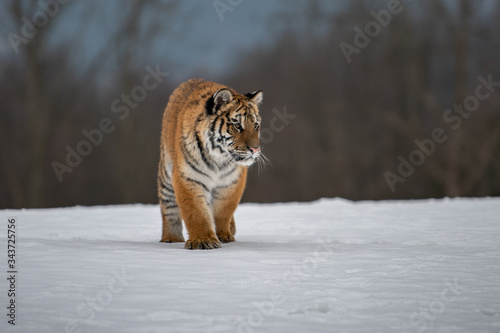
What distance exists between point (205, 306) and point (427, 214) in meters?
6.84

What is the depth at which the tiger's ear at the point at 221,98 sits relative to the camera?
6.45 m

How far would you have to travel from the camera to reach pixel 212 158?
652 cm

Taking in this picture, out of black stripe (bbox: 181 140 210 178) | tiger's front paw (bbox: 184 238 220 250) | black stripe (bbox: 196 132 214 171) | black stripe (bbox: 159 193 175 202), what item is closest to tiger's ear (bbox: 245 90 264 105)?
black stripe (bbox: 196 132 214 171)

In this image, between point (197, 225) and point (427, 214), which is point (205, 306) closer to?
point (197, 225)

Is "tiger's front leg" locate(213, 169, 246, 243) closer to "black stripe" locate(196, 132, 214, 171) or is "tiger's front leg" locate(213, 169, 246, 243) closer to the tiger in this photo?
the tiger

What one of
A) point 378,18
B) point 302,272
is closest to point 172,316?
point 302,272

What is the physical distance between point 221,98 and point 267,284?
8.64 feet

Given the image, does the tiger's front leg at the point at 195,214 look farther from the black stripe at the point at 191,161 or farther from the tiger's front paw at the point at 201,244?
the black stripe at the point at 191,161

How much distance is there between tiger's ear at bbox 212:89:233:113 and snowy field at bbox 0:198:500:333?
152cm

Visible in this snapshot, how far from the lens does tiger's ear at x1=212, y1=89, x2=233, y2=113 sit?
6445 millimetres

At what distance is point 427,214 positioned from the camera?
987cm

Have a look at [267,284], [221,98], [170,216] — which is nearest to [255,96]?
[221,98]

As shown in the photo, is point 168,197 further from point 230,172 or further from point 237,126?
point 237,126

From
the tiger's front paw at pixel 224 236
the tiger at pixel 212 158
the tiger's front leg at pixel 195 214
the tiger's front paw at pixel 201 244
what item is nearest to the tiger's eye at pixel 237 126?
the tiger at pixel 212 158
